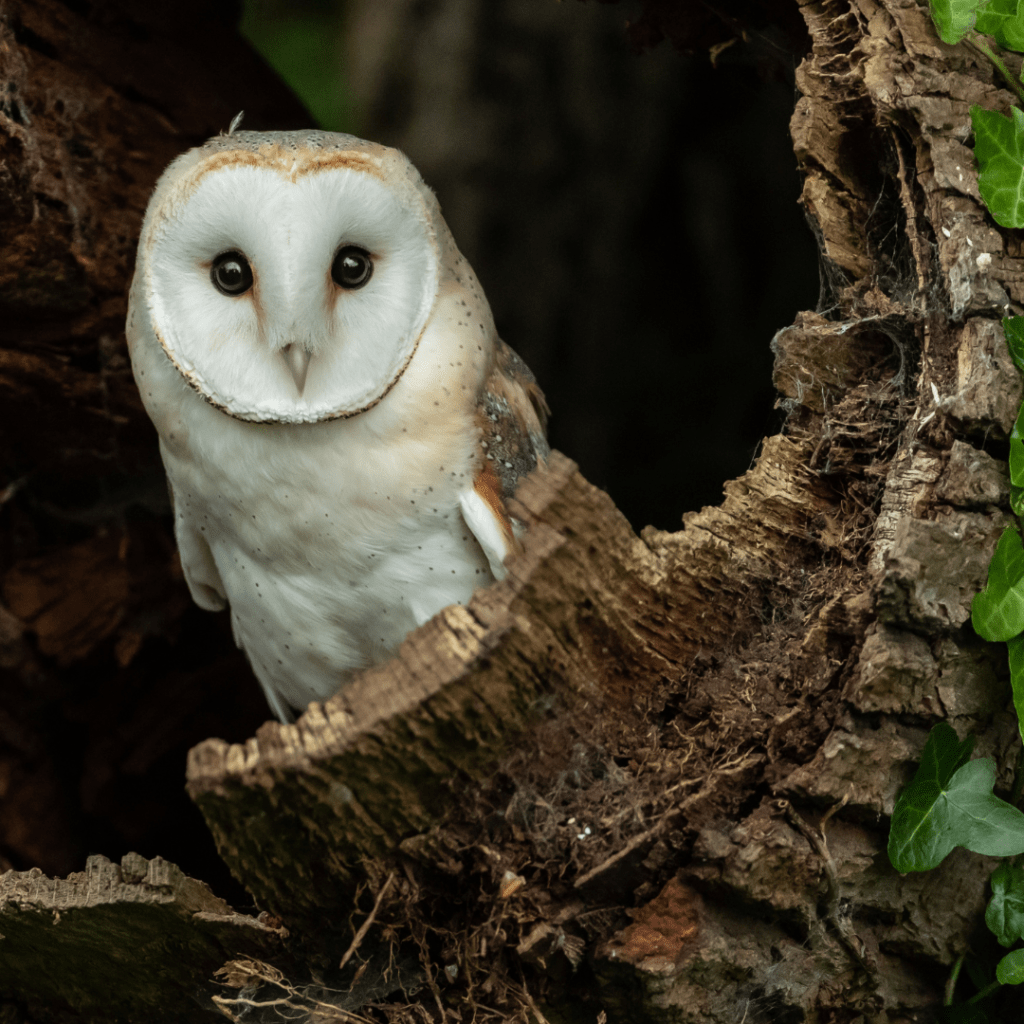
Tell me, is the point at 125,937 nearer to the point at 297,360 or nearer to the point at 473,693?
the point at 473,693

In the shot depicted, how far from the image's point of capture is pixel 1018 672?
1133mm

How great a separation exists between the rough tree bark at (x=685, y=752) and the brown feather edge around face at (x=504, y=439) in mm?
367

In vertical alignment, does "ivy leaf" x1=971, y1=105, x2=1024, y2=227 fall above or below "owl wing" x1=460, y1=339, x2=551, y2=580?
above

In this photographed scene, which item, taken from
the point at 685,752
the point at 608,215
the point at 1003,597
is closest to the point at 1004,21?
the point at 1003,597

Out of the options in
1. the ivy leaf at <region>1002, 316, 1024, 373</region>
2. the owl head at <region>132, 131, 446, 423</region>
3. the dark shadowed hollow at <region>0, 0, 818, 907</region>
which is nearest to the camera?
the ivy leaf at <region>1002, 316, 1024, 373</region>

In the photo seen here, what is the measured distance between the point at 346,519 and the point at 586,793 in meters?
0.59

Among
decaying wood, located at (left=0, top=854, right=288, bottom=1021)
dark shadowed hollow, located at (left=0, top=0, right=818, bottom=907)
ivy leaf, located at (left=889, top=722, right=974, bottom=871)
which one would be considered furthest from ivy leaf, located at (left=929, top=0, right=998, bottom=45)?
dark shadowed hollow, located at (left=0, top=0, right=818, bottom=907)

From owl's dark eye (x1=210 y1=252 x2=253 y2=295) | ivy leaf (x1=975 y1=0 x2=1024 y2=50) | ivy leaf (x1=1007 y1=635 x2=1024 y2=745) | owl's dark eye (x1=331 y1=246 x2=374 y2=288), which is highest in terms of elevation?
ivy leaf (x1=975 y1=0 x2=1024 y2=50)

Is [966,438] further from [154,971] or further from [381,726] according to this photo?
[154,971]

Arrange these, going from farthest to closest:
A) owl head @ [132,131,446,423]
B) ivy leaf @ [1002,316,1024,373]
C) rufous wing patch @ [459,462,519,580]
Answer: rufous wing patch @ [459,462,519,580]
owl head @ [132,131,446,423]
ivy leaf @ [1002,316,1024,373]

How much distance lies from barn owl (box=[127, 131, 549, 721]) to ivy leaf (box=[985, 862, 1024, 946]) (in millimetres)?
738

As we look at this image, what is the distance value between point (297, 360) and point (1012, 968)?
1176 mm

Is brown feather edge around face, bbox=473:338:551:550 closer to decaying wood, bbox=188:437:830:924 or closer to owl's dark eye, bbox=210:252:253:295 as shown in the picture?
decaying wood, bbox=188:437:830:924

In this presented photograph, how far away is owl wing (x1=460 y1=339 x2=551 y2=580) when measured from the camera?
1.53m
